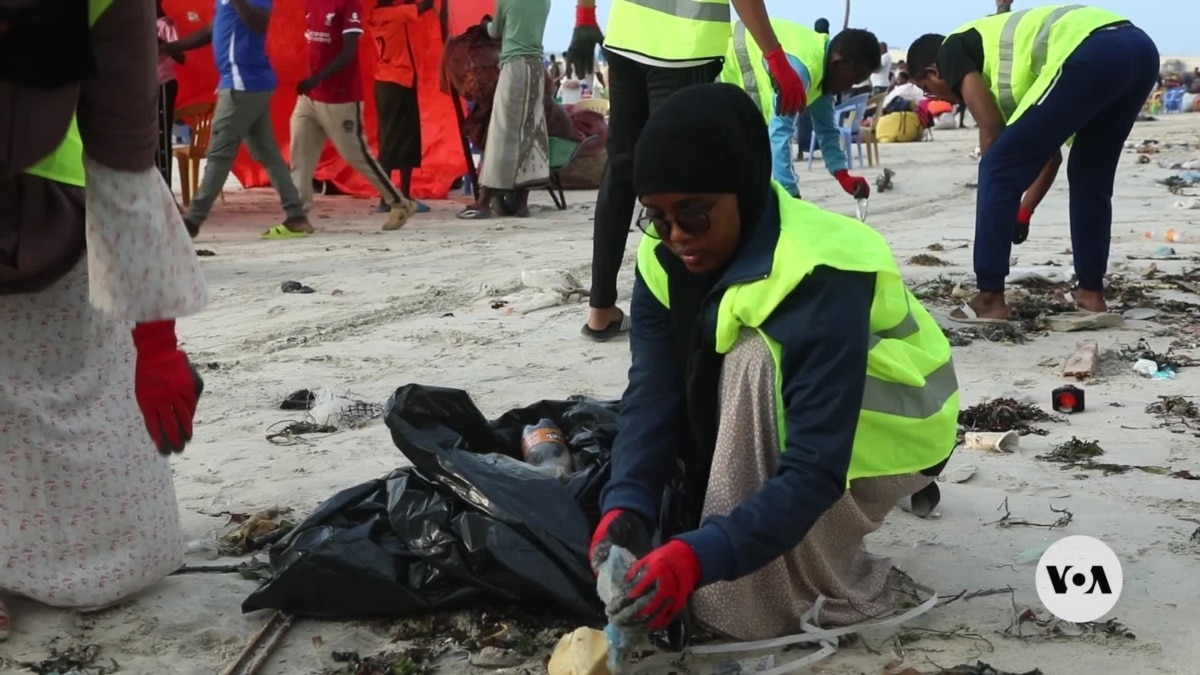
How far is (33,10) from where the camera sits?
1.95 m

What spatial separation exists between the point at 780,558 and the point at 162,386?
3.74 feet

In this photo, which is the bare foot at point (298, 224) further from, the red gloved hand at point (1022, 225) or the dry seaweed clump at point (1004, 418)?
the dry seaweed clump at point (1004, 418)

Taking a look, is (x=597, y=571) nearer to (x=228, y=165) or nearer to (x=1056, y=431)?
(x=1056, y=431)

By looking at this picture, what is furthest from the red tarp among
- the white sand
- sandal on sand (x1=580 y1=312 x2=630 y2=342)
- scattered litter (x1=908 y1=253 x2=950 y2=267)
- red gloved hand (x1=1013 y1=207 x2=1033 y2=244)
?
sandal on sand (x1=580 y1=312 x2=630 y2=342)

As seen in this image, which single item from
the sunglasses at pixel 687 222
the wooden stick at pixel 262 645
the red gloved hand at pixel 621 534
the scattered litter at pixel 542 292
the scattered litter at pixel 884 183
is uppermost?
the sunglasses at pixel 687 222

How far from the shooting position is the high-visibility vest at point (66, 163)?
2.26m

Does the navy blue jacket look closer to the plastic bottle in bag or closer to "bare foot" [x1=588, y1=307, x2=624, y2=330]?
the plastic bottle in bag

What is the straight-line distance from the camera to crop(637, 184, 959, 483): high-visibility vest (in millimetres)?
2129

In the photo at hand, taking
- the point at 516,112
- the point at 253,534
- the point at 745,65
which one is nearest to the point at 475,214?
the point at 516,112

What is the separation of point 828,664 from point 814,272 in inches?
27.9

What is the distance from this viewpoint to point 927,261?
6.77m

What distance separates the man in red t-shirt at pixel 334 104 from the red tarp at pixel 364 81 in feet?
4.56

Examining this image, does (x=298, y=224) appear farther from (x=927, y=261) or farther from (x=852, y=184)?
(x=927, y=261)

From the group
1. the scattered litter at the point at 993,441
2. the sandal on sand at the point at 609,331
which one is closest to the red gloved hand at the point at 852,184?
the sandal on sand at the point at 609,331
